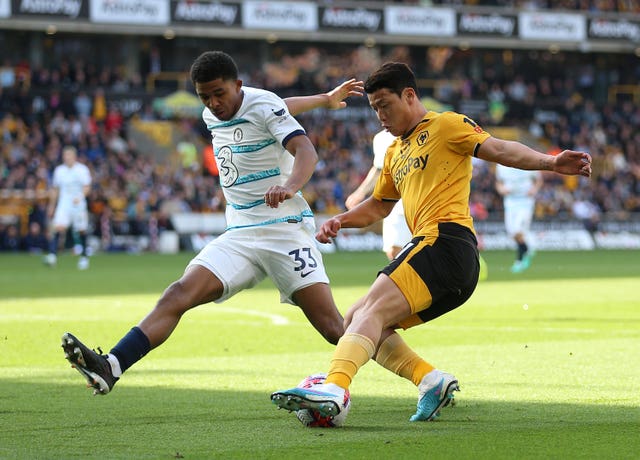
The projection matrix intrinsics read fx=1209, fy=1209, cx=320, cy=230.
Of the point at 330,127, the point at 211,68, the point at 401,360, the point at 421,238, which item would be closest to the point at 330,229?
the point at 421,238

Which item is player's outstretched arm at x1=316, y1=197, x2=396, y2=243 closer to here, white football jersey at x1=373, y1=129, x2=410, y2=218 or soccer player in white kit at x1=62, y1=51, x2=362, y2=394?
soccer player in white kit at x1=62, y1=51, x2=362, y2=394

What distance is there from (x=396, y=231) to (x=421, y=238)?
6.58 meters

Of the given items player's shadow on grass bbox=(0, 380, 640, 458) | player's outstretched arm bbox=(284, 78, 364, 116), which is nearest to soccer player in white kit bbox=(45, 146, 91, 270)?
player's shadow on grass bbox=(0, 380, 640, 458)


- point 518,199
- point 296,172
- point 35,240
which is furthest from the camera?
point 35,240

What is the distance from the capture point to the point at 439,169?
724 centimetres

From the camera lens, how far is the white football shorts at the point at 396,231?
13.7 meters

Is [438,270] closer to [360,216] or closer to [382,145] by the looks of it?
[360,216]

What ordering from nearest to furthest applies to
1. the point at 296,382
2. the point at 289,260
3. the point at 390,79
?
the point at 390,79 → the point at 289,260 → the point at 296,382

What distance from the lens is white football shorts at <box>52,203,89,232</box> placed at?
27.9m

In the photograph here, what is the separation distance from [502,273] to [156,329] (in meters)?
17.6

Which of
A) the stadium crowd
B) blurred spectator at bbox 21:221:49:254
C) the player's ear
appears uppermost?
the player's ear

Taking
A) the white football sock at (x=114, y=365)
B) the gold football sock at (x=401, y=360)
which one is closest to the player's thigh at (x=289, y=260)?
the gold football sock at (x=401, y=360)

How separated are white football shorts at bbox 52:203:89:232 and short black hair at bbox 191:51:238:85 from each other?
20.8 meters

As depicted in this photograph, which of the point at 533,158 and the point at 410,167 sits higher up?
the point at 533,158
